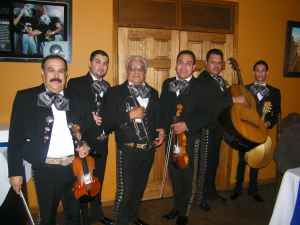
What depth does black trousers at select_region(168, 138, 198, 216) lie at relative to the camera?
286cm

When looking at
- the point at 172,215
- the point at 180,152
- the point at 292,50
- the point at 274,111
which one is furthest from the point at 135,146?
the point at 292,50

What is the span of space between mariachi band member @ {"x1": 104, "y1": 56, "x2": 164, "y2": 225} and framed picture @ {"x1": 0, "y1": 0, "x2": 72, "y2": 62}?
972 mm

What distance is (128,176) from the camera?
264 cm

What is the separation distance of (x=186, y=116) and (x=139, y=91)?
506mm

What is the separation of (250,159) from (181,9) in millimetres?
1964

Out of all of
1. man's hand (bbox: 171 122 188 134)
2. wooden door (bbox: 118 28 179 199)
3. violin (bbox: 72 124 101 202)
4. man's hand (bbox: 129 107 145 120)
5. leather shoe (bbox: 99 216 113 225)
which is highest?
wooden door (bbox: 118 28 179 199)

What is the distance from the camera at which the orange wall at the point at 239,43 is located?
3.15 m

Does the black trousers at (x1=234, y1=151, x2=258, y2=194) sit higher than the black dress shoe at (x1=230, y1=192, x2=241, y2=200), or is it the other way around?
the black trousers at (x1=234, y1=151, x2=258, y2=194)

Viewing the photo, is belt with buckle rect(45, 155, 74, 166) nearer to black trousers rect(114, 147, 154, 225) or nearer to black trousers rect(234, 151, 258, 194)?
black trousers rect(114, 147, 154, 225)

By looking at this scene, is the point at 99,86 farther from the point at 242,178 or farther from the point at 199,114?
the point at 242,178

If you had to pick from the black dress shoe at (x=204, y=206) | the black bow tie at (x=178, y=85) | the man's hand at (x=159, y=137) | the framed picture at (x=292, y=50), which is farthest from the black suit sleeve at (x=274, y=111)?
the man's hand at (x=159, y=137)

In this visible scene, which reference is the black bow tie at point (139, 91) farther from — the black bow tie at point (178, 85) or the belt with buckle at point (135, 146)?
the belt with buckle at point (135, 146)

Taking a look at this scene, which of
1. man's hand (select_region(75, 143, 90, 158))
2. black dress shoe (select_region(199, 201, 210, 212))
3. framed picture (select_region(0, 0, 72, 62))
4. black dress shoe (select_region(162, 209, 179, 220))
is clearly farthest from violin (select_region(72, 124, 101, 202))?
black dress shoe (select_region(199, 201, 210, 212))

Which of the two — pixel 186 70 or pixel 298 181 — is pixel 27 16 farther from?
pixel 298 181
